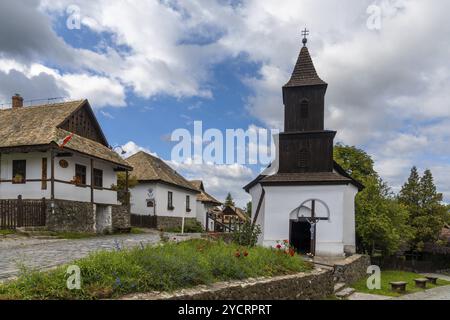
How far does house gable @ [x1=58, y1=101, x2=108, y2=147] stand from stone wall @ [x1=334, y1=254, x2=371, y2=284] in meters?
15.6

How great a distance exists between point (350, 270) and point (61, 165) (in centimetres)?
1506

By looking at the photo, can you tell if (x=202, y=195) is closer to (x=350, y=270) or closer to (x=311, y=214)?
(x=311, y=214)

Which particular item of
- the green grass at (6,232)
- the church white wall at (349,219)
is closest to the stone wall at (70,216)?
the green grass at (6,232)

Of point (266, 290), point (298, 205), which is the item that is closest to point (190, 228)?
point (298, 205)

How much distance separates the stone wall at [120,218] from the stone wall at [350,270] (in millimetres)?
13103

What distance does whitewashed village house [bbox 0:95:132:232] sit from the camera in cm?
1906

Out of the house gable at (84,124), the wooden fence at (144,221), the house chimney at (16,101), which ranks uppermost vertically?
the house chimney at (16,101)

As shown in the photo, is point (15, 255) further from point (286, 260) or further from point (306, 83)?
point (306, 83)

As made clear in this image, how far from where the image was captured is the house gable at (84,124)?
71.6 ft

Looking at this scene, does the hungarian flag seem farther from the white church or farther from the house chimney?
the white church

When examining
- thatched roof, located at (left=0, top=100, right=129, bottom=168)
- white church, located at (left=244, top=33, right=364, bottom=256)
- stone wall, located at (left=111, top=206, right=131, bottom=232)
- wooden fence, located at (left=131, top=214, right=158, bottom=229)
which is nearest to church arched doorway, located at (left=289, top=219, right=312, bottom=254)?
white church, located at (left=244, top=33, right=364, bottom=256)

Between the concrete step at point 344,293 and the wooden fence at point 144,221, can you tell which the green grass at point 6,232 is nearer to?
the concrete step at point 344,293

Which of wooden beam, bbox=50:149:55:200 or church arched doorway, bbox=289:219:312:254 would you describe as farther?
church arched doorway, bbox=289:219:312:254
